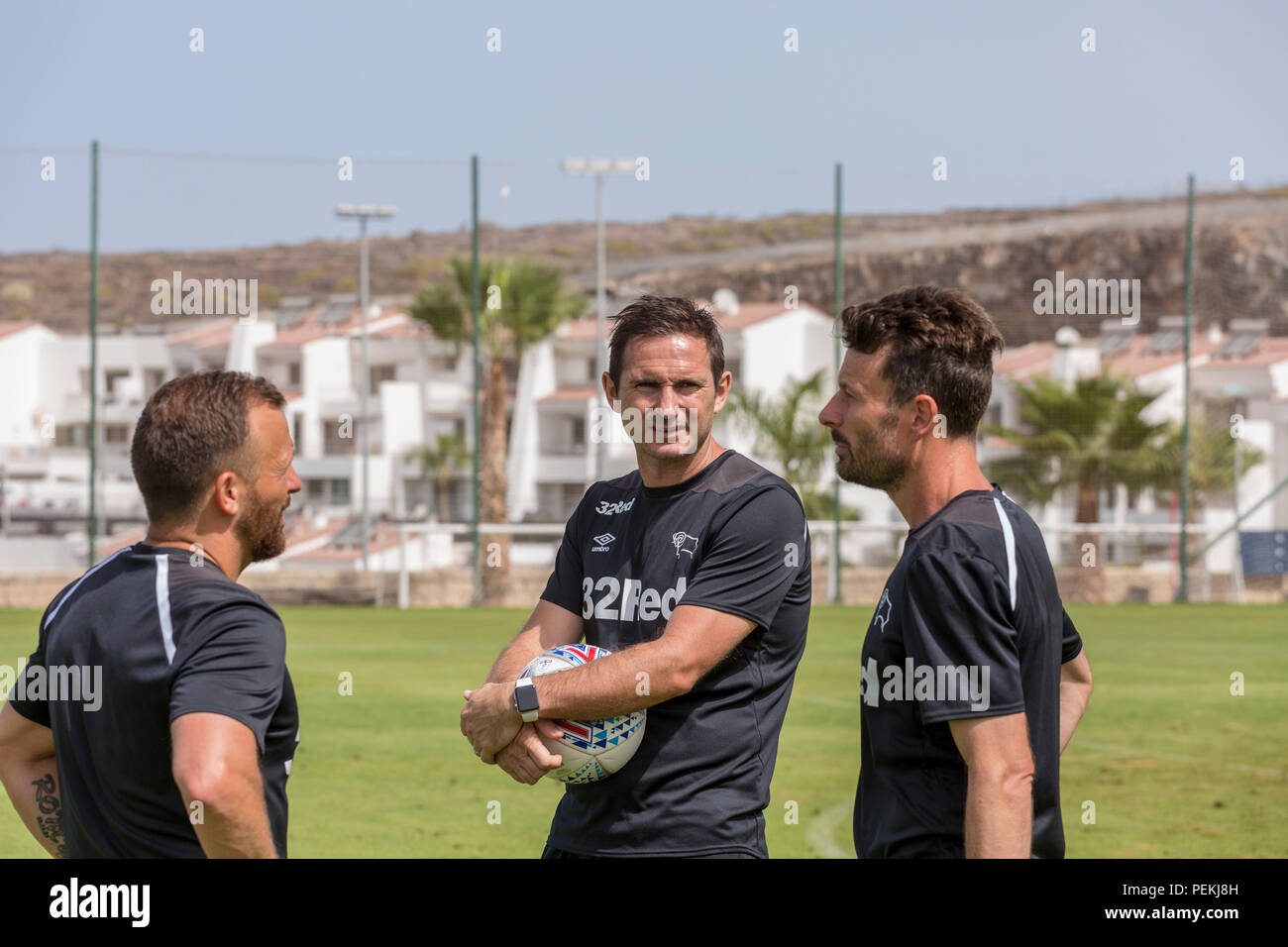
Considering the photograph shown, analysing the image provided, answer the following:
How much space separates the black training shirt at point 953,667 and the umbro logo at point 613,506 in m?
0.94

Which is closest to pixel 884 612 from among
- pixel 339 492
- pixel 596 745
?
pixel 596 745

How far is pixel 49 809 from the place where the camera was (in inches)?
131

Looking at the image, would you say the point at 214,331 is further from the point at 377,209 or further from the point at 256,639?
the point at 256,639

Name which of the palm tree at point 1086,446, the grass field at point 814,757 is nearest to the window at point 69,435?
the grass field at point 814,757

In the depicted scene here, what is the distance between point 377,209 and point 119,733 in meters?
25.1

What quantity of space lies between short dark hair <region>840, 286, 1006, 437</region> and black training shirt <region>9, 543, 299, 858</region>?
4.79ft

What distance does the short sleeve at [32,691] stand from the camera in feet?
10.3

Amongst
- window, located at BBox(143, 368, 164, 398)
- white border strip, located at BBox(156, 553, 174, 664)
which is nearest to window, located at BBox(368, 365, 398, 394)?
window, located at BBox(143, 368, 164, 398)

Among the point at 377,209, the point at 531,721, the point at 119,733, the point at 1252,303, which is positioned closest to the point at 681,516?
the point at 531,721

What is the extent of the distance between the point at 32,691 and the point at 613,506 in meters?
1.55

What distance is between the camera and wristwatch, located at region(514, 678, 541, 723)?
364 centimetres

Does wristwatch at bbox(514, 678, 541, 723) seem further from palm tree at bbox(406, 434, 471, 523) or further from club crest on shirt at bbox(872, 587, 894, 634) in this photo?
palm tree at bbox(406, 434, 471, 523)

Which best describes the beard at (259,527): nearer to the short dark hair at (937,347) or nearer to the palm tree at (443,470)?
the short dark hair at (937,347)
